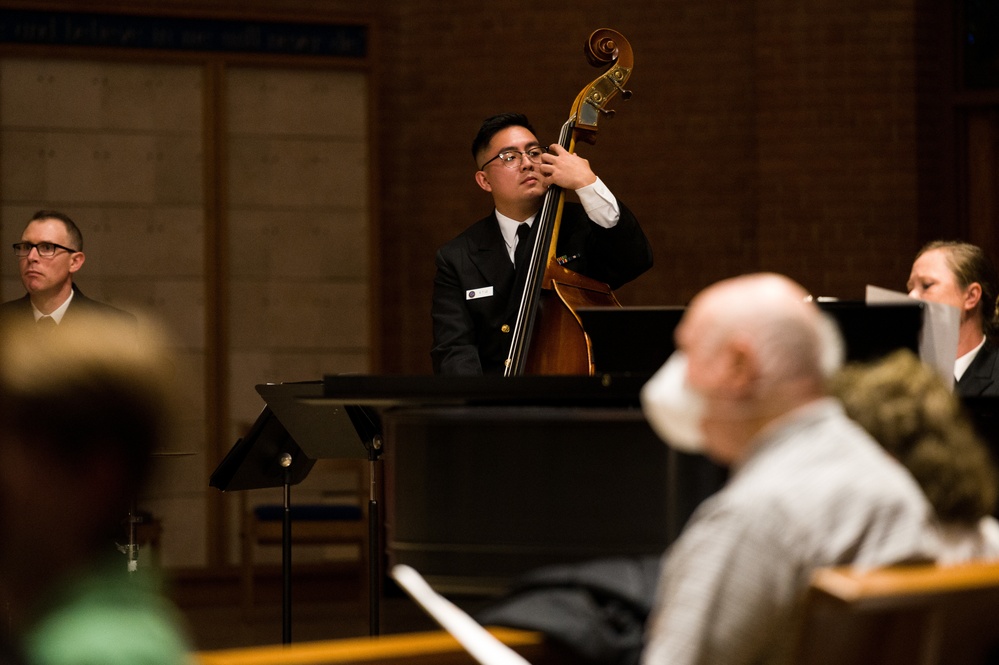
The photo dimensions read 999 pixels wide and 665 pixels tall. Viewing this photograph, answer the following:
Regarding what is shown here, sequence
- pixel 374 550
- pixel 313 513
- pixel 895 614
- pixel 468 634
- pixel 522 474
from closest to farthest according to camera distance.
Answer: pixel 895 614
pixel 468 634
pixel 522 474
pixel 374 550
pixel 313 513

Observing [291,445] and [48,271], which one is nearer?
[291,445]

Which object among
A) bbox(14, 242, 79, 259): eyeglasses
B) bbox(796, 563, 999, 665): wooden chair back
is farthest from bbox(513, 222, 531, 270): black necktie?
bbox(796, 563, 999, 665): wooden chair back

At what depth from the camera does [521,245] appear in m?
3.81

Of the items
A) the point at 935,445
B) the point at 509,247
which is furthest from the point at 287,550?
the point at 935,445

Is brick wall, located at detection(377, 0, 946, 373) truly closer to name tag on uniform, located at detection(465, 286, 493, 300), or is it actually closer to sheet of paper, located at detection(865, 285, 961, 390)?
name tag on uniform, located at detection(465, 286, 493, 300)

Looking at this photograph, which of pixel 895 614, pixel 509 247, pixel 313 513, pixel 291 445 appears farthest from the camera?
pixel 313 513

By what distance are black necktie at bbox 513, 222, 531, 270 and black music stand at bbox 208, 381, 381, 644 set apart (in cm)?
67

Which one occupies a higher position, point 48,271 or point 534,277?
point 48,271

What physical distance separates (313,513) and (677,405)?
4.65 m

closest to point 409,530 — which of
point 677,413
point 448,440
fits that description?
point 448,440

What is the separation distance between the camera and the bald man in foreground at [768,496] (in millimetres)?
1458

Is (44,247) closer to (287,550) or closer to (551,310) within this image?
(287,550)

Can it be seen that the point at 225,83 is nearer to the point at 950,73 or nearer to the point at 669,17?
the point at 669,17

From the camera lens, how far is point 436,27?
6.99m
